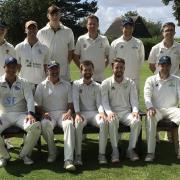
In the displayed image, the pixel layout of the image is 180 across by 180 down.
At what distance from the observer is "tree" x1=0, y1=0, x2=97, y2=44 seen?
59.8 m

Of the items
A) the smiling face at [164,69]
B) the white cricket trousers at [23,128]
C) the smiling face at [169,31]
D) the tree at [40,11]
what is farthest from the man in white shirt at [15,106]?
the tree at [40,11]

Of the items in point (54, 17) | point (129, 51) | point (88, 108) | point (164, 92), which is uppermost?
point (54, 17)

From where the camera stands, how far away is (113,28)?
286 ft

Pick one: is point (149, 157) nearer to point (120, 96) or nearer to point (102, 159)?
point (102, 159)

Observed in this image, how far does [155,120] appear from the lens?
832 cm

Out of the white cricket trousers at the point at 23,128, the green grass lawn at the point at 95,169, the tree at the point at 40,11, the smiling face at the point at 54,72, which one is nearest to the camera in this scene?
the green grass lawn at the point at 95,169

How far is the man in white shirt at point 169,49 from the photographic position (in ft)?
30.3

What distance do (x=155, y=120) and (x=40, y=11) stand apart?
5720cm

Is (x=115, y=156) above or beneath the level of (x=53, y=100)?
beneath

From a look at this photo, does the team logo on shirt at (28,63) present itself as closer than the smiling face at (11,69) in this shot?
No

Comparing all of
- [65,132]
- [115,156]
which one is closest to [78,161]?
→ [65,132]

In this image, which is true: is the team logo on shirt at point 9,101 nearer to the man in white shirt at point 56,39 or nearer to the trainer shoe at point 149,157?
the man in white shirt at point 56,39

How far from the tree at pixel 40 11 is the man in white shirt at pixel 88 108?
47.5 metres

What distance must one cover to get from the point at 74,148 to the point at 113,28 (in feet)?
263
